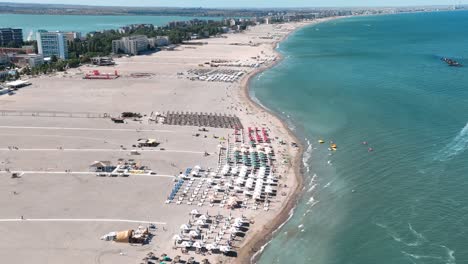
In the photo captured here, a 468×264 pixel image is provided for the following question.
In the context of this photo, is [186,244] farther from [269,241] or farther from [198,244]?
[269,241]

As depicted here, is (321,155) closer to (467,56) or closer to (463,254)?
(463,254)

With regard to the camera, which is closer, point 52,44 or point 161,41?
point 52,44

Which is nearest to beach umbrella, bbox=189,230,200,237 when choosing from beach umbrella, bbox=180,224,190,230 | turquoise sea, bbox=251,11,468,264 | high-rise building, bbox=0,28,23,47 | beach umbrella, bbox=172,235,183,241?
beach umbrella, bbox=180,224,190,230

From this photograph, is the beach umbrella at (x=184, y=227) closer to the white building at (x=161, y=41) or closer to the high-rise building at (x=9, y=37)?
the white building at (x=161, y=41)

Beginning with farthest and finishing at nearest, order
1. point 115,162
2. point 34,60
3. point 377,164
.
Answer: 1. point 34,60
2. point 377,164
3. point 115,162

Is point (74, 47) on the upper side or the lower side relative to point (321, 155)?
upper

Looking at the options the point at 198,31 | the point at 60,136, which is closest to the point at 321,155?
the point at 60,136

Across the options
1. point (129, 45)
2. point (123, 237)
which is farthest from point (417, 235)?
point (129, 45)
